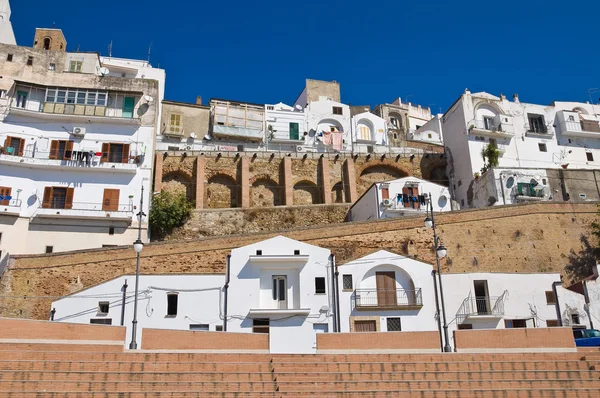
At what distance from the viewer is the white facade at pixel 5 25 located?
45.2 meters

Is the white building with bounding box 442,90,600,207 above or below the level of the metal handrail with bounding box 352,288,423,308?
above

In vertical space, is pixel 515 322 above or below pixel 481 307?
below

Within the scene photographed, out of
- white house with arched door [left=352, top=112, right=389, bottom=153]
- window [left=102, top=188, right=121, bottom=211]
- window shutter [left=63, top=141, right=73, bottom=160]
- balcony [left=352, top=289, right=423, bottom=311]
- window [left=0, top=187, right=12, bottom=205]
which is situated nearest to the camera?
balcony [left=352, top=289, right=423, bottom=311]

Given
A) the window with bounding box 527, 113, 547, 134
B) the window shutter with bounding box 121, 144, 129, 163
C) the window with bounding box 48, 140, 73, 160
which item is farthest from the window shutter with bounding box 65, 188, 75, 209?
the window with bounding box 527, 113, 547, 134

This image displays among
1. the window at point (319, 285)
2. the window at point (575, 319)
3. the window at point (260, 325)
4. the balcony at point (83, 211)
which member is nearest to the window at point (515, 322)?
the window at point (575, 319)

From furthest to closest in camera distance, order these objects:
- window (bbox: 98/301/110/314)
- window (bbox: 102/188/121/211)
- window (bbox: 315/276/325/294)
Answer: window (bbox: 102/188/121/211)
window (bbox: 315/276/325/294)
window (bbox: 98/301/110/314)

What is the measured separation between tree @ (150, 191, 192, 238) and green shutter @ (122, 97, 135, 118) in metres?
5.54

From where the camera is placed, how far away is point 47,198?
34.5 metres

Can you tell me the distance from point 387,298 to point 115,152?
61.6 ft

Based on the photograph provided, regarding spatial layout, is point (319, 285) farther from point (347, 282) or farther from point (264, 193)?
point (264, 193)

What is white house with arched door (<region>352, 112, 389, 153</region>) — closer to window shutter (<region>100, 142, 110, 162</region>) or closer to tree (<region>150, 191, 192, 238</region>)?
tree (<region>150, 191, 192, 238</region>)

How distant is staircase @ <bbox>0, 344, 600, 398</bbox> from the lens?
1557 cm

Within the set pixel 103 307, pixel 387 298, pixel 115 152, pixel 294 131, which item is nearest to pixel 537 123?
pixel 294 131

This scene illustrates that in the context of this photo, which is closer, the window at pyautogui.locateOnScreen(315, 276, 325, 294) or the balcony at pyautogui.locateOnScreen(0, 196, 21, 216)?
the window at pyautogui.locateOnScreen(315, 276, 325, 294)
